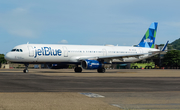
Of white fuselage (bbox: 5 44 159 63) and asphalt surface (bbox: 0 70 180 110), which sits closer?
asphalt surface (bbox: 0 70 180 110)

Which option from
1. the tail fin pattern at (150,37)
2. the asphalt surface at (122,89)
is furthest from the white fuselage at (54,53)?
the asphalt surface at (122,89)

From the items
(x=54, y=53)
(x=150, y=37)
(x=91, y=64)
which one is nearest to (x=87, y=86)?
(x=91, y=64)

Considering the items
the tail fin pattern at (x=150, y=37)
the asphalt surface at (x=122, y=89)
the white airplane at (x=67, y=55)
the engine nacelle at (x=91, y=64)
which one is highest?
the tail fin pattern at (x=150, y=37)

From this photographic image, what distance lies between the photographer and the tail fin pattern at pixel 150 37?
59219 millimetres

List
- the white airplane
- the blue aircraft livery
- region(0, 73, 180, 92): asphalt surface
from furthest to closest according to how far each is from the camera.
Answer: the blue aircraft livery, the white airplane, region(0, 73, 180, 92): asphalt surface

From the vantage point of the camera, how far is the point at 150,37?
199 ft

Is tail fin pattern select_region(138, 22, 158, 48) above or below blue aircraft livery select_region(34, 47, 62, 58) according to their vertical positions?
above

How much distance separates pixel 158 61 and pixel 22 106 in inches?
4969

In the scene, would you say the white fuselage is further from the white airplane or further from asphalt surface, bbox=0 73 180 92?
asphalt surface, bbox=0 73 180 92

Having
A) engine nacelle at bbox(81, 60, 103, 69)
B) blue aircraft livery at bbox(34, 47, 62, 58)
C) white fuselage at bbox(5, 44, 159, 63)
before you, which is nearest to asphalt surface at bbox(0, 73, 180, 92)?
white fuselage at bbox(5, 44, 159, 63)

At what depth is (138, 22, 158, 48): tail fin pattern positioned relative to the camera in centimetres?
5922

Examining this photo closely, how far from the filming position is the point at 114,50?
5056cm

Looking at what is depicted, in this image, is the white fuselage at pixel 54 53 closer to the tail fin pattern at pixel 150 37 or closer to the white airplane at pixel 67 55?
the white airplane at pixel 67 55

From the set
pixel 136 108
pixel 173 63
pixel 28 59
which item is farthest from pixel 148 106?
pixel 173 63
